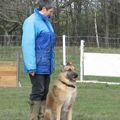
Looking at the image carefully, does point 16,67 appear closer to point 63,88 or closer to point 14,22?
point 63,88

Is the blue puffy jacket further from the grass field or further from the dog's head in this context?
the grass field

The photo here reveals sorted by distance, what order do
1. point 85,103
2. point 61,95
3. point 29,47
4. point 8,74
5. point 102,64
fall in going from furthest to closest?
point 102,64 < point 8,74 < point 85,103 < point 61,95 < point 29,47

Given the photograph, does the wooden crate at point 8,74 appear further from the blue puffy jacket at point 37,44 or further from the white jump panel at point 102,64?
the blue puffy jacket at point 37,44

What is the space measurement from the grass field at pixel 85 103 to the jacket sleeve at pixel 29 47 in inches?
74.8

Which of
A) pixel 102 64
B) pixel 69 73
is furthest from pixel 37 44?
pixel 102 64

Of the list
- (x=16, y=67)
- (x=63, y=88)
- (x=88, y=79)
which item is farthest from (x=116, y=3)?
(x=63, y=88)

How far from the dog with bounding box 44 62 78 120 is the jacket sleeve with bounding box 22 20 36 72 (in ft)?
2.24

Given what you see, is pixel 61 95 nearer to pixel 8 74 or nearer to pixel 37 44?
pixel 37 44

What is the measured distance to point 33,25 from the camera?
7363 millimetres

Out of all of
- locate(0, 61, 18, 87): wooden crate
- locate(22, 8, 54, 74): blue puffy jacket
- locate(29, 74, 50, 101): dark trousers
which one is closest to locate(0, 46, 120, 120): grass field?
locate(0, 61, 18, 87): wooden crate

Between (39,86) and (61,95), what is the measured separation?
0.47m

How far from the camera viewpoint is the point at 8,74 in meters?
14.7

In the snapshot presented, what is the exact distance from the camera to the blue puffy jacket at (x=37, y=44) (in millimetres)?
7309

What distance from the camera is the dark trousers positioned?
748cm
